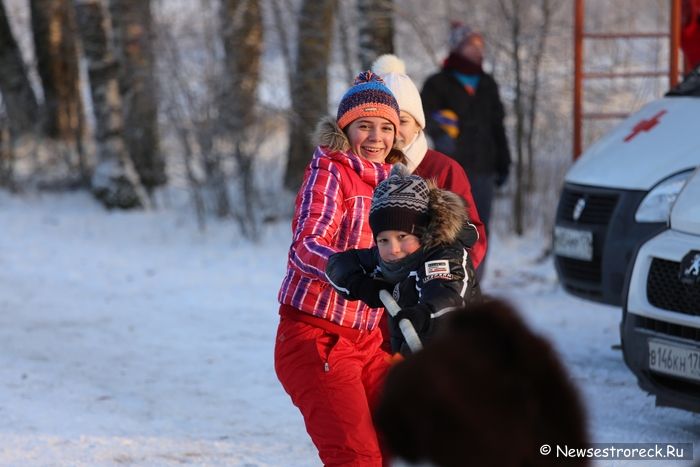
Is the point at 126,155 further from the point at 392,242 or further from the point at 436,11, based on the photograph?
the point at 392,242

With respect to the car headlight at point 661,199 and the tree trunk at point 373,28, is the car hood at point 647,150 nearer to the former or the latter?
the car headlight at point 661,199

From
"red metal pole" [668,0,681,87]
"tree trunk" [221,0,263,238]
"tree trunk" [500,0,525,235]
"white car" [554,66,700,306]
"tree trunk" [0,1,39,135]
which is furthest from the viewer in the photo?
"tree trunk" [0,1,39,135]

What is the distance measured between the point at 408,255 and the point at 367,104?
0.84 m

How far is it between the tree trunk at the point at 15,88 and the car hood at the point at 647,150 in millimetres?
8383

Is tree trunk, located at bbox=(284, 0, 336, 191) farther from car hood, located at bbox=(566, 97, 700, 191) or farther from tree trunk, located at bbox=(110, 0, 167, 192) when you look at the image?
car hood, located at bbox=(566, 97, 700, 191)

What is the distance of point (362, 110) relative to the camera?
3.77 metres

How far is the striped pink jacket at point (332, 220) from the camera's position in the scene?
352 cm

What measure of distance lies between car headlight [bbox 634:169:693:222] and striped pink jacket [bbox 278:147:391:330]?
9.52 ft

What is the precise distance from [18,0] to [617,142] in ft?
45.4

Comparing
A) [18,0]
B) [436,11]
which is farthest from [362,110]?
[18,0]

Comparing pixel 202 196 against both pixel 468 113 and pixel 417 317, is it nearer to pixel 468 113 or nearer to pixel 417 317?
pixel 468 113

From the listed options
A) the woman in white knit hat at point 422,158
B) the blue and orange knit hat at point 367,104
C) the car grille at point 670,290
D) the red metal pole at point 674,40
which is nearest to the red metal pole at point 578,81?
the red metal pole at point 674,40

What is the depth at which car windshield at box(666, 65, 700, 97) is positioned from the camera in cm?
687

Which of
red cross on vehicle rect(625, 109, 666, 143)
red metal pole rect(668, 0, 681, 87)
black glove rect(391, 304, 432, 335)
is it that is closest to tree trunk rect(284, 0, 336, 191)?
red metal pole rect(668, 0, 681, 87)
